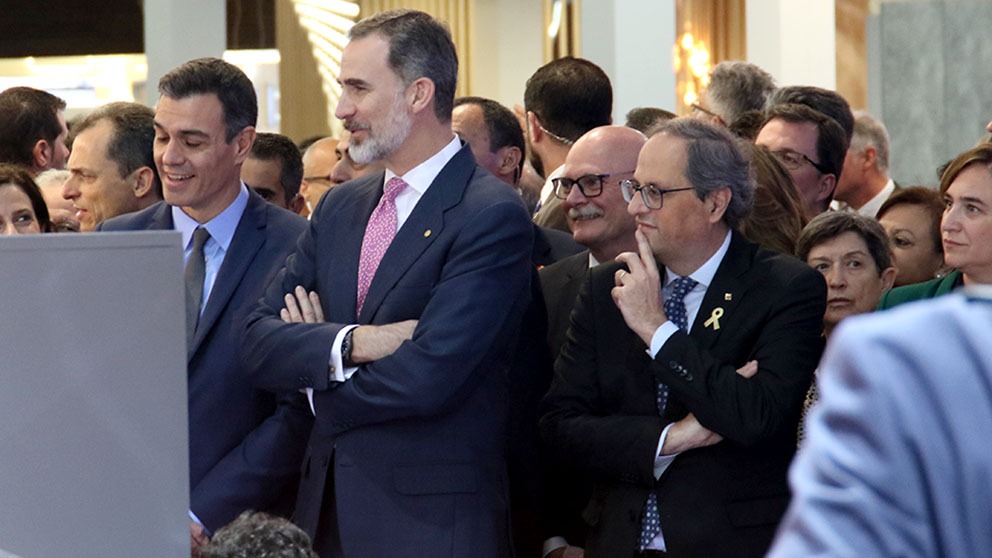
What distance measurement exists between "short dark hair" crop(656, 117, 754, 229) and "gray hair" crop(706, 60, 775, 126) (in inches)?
103

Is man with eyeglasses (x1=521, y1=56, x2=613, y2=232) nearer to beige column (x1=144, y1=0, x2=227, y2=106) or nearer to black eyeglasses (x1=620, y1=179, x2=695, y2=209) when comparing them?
black eyeglasses (x1=620, y1=179, x2=695, y2=209)

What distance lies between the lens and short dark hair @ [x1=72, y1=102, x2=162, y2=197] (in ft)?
15.1

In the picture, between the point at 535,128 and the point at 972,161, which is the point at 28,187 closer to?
the point at 535,128

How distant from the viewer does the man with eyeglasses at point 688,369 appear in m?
3.08

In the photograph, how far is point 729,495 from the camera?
311 cm

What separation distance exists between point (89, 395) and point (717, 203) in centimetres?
171

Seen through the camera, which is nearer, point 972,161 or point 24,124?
point 972,161

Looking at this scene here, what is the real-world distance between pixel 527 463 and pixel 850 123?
8.33ft

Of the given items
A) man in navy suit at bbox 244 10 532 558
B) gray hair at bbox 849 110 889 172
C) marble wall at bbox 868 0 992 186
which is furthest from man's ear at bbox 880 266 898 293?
marble wall at bbox 868 0 992 186

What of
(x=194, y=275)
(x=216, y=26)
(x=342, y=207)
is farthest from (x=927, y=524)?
(x=216, y=26)

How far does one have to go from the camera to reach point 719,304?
10.6 feet

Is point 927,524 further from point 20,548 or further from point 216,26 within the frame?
point 216,26

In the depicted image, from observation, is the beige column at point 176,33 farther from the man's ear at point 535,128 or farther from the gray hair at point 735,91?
the man's ear at point 535,128

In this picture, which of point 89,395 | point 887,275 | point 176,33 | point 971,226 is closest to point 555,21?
point 176,33
